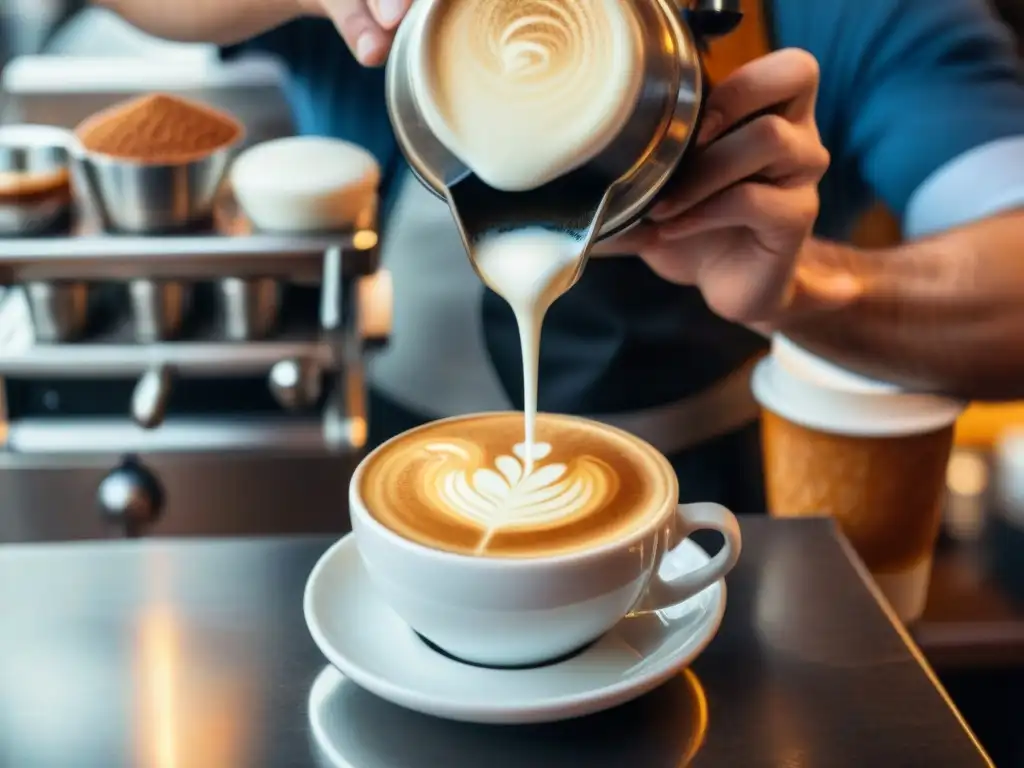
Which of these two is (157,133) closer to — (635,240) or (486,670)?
(635,240)

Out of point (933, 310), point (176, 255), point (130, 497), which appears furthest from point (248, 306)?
point (933, 310)

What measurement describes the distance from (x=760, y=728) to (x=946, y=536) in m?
0.60

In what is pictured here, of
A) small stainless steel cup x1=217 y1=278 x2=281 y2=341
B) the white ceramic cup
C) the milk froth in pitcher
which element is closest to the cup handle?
the white ceramic cup

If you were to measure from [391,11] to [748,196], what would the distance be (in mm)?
251

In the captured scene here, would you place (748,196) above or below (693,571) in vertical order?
above

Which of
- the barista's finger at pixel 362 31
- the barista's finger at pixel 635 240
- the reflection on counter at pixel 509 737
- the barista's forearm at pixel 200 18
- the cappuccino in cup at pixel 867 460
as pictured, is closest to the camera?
the reflection on counter at pixel 509 737

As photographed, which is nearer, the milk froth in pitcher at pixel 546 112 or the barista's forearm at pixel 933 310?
the milk froth in pitcher at pixel 546 112

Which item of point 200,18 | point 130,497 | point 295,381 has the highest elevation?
point 200,18

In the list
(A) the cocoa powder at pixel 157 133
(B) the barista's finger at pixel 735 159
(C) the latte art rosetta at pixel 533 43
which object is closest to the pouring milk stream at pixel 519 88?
(C) the latte art rosetta at pixel 533 43

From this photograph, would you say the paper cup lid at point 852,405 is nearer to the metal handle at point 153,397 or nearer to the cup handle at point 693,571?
the cup handle at point 693,571

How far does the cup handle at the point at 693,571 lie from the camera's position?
0.57m

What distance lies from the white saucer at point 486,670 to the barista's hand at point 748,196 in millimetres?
236

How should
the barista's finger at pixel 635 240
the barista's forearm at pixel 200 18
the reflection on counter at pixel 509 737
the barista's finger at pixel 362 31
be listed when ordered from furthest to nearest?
1. the barista's forearm at pixel 200 18
2. the barista's finger at pixel 635 240
3. the barista's finger at pixel 362 31
4. the reflection on counter at pixel 509 737

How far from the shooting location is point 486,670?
0.55 metres
